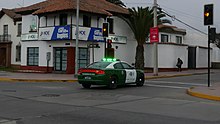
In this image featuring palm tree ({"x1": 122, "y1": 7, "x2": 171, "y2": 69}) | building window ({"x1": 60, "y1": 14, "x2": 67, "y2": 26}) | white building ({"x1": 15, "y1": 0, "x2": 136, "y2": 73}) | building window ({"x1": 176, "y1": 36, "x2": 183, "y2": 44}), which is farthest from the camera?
building window ({"x1": 176, "y1": 36, "x2": 183, "y2": 44})

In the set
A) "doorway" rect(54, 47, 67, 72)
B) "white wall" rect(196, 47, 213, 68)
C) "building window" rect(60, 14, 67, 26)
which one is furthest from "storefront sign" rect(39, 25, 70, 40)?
"white wall" rect(196, 47, 213, 68)

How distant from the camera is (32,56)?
36281 millimetres

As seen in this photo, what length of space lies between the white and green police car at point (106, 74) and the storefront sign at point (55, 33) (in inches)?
505

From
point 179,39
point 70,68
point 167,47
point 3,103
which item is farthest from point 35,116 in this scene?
point 179,39

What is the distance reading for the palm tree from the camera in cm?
3606

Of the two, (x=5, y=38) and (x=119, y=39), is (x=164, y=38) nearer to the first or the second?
(x=119, y=39)

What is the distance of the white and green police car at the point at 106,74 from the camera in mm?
17953

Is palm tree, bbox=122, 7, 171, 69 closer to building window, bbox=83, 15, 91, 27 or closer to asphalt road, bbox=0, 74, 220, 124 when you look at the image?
building window, bbox=83, 15, 91, 27

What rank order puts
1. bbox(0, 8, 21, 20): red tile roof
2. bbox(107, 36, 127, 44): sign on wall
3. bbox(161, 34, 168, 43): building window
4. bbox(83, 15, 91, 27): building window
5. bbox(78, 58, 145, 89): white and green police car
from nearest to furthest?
bbox(78, 58, 145, 89): white and green police car → bbox(83, 15, 91, 27): building window → bbox(107, 36, 127, 44): sign on wall → bbox(0, 8, 21, 20): red tile roof → bbox(161, 34, 168, 43): building window

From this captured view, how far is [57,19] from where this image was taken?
33.0 metres

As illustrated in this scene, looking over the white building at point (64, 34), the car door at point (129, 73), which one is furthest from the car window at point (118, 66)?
the white building at point (64, 34)

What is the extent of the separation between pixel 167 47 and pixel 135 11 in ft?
18.3

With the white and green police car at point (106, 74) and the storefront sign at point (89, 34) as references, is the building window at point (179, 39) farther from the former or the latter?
the white and green police car at point (106, 74)

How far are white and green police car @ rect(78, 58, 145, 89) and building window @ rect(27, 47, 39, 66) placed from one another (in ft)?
58.1
